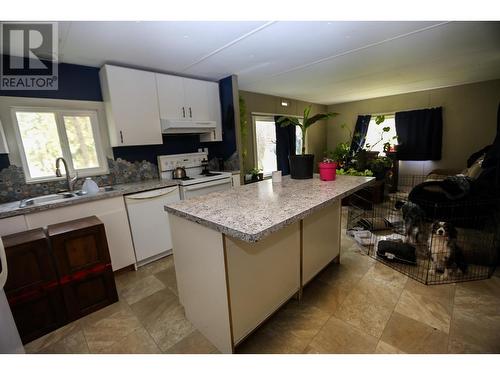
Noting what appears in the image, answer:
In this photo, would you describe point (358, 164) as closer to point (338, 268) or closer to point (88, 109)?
point (338, 268)

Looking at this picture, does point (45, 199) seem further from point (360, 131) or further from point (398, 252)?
point (360, 131)

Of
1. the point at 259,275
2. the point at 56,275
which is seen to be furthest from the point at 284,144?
the point at 56,275

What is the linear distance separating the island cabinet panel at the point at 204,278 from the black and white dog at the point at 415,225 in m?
2.11

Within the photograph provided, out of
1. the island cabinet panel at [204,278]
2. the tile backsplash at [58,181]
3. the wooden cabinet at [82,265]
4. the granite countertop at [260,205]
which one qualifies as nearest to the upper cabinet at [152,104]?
the tile backsplash at [58,181]

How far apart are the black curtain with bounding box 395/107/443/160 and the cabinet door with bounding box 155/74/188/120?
4974mm

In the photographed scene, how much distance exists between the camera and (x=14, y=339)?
1288 millimetres

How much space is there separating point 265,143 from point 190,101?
203cm

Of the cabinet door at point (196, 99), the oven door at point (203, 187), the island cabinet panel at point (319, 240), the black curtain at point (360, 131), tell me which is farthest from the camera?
the black curtain at point (360, 131)

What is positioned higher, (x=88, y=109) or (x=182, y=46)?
(x=182, y=46)

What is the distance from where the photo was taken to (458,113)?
4.65 metres

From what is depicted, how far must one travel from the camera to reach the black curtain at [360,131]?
574 cm

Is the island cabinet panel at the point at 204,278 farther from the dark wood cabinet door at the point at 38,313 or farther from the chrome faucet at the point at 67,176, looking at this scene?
the chrome faucet at the point at 67,176
